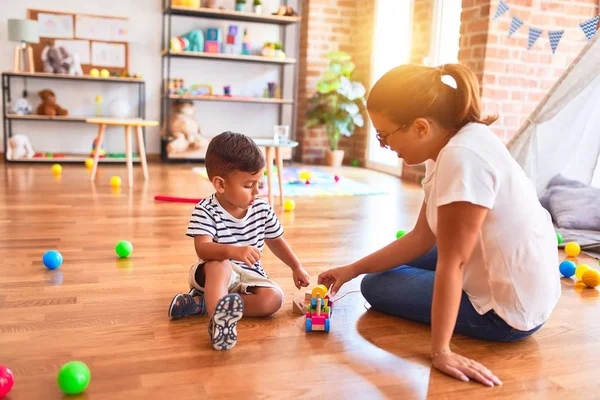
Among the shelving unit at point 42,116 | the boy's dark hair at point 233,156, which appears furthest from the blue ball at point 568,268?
the shelving unit at point 42,116

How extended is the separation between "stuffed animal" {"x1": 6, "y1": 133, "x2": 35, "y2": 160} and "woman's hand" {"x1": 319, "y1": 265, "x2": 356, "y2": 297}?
15.1 ft

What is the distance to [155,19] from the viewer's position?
6.04 m

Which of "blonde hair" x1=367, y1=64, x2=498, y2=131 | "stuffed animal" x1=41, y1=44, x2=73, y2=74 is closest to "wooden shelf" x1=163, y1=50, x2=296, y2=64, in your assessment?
"stuffed animal" x1=41, y1=44, x2=73, y2=74

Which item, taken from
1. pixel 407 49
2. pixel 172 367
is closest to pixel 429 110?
pixel 172 367

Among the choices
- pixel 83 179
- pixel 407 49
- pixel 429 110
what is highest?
pixel 407 49

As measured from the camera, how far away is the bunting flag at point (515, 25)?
388 centimetres

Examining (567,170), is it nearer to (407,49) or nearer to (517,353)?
(517,353)

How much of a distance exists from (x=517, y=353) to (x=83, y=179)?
383 centimetres

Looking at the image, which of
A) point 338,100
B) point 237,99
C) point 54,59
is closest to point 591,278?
point 338,100

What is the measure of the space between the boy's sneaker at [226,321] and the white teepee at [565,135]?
2.41 metres

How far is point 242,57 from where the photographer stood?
6004 millimetres

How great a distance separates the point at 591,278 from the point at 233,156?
4.61ft

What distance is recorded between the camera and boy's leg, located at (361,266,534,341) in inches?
60.3

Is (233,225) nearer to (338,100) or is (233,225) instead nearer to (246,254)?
(246,254)
